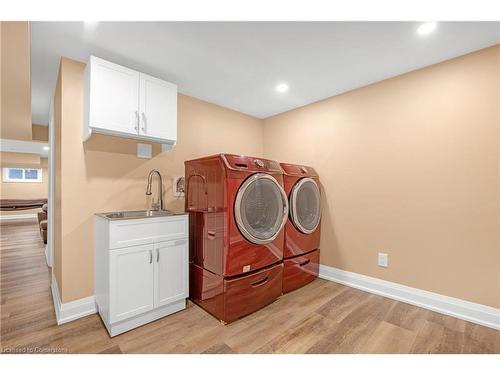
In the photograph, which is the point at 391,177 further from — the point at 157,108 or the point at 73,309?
the point at 73,309

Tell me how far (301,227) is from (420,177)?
1.24 metres

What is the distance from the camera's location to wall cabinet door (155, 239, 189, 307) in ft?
5.98

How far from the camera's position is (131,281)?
169cm

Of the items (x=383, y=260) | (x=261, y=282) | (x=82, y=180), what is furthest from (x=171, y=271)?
(x=383, y=260)

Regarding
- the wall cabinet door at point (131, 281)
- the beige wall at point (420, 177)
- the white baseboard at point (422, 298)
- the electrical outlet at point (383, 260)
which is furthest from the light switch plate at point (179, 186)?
the electrical outlet at point (383, 260)

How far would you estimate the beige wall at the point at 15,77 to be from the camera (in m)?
1.46

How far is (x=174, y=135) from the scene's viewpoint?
218 centimetres

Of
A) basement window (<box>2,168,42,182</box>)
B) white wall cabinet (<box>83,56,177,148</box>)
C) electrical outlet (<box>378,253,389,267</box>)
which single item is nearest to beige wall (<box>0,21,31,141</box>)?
white wall cabinet (<box>83,56,177,148</box>)

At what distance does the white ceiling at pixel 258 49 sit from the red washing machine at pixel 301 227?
1015 millimetres

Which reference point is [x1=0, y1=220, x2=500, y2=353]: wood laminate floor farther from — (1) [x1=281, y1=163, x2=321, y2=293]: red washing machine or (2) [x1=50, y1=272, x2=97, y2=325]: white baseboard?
(1) [x1=281, y1=163, x2=321, y2=293]: red washing machine

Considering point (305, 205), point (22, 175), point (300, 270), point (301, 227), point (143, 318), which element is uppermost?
point (22, 175)

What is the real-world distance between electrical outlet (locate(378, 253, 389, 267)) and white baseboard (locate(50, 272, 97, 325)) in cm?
281

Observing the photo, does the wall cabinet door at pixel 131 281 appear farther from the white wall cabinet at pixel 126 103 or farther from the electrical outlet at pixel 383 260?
the electrical outlet at pixel 383 260
